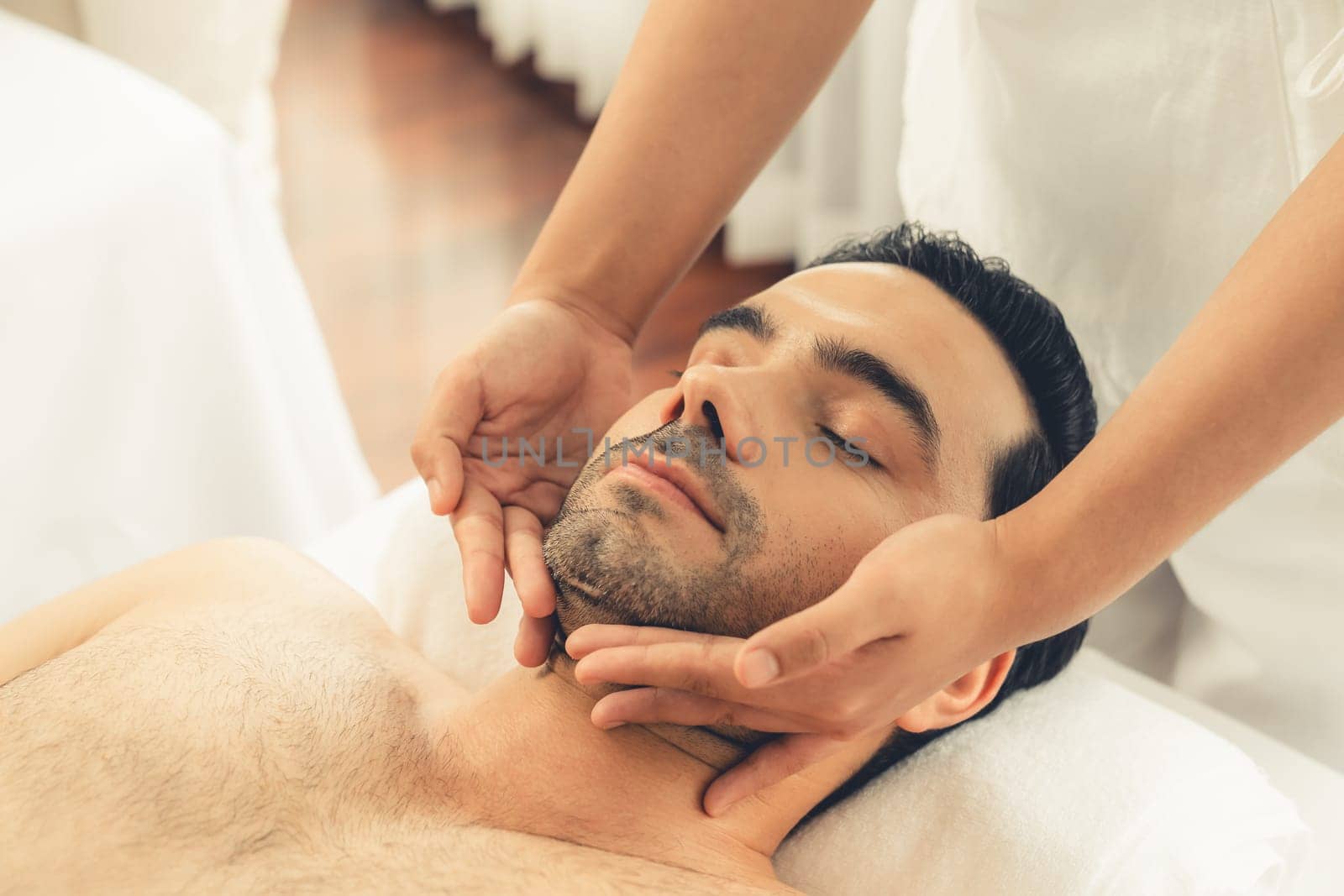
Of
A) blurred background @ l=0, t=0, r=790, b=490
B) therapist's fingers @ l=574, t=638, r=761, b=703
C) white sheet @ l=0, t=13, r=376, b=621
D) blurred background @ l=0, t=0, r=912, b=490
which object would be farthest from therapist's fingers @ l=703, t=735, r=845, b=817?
blurred background @ l=0, t=0, r=790, b=490

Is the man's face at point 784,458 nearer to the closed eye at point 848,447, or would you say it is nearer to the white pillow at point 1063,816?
the closed eye at point 848,447

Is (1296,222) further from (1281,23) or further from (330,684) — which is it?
(330,684)

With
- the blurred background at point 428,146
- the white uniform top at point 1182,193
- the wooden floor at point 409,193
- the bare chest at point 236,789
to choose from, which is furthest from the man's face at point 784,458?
the wooden floor at point 409,193

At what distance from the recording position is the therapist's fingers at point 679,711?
1.02m

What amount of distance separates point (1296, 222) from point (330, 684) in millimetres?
982

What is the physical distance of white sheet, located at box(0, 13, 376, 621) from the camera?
1.79 metres

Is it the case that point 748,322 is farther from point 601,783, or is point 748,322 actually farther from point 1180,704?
point 1180,704

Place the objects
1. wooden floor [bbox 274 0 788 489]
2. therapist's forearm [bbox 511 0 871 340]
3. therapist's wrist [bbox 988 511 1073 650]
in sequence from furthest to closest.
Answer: wooden floor [bbox 274 0 788 489]
therapist's forearm [bbox 511 0 871 340]
therapist's wrist [bbox 988 511 1073 650]

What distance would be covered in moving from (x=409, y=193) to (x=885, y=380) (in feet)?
8.78

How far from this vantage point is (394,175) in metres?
3.66

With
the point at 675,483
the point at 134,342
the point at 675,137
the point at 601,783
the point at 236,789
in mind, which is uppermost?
the point at 675,137

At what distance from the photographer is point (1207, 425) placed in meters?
0.98

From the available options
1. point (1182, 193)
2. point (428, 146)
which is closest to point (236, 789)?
point (1182, 193)

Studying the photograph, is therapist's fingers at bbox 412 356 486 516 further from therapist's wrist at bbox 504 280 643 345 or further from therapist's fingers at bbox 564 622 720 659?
therapist's fingers at bbox 564 622 720 659
